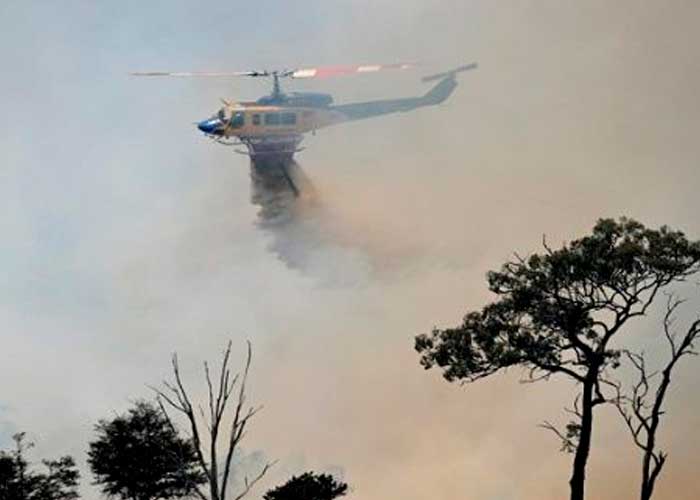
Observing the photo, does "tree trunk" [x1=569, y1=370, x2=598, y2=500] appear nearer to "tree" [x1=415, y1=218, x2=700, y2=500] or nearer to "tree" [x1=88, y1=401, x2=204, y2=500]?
"tree" [x1=415, y1=218, x2=700, y2=500]

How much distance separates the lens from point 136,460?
166 feet

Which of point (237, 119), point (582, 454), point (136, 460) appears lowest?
point (582, 454)

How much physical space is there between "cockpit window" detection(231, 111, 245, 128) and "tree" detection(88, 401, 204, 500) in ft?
57.8

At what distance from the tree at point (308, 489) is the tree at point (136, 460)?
31.8 feet

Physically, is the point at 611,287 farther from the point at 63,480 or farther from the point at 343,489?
the point at 63,480

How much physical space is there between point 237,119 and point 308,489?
24532 millimetres

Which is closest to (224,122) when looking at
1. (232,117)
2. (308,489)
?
(232,117)

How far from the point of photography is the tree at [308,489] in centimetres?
4097

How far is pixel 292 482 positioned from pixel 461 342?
11870 millimetres

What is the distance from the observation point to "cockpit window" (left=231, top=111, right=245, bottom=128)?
5722 centimetres

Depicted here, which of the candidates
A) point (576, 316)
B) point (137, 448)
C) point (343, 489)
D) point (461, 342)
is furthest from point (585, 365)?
point (137, 448)

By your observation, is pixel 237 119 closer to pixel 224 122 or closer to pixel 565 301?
A: pixel 224 122

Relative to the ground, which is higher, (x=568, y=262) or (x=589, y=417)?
(x=568, y=262)

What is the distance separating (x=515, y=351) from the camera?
33781 mm
